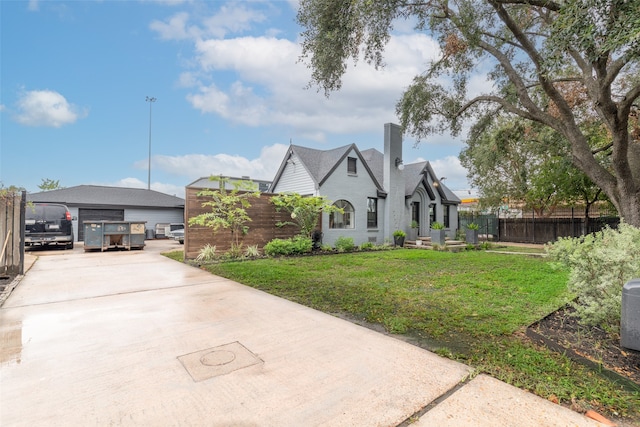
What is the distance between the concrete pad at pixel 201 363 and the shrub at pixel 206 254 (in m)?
4.66

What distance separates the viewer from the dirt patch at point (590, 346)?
2.82m

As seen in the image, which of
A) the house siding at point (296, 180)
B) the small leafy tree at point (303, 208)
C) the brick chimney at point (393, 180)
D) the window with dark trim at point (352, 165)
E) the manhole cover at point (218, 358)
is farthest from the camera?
the brick chimney at point (393, 180)

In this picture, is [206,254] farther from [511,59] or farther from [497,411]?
[511,59]

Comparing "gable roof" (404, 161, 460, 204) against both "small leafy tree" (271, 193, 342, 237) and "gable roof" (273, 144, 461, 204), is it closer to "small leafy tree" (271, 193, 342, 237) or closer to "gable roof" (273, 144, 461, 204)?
"gable roof" (273, 144, 461, 204)

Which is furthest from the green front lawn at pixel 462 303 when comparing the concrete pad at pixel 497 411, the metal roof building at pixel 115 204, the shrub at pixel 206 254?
the metal roof building at pixel 115 204

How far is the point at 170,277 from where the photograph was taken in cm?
727

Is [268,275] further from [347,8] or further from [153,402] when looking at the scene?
[347,8]

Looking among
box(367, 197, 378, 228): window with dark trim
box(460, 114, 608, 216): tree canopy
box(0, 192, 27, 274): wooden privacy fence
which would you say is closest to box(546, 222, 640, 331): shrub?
box(460, 114, 608, 216): tree canopy

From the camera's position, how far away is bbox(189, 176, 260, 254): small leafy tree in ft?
33.5

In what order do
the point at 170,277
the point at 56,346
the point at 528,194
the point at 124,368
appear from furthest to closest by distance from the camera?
the point at 528,194, the point at 170,277, the point at 56,346, the point at 124,368

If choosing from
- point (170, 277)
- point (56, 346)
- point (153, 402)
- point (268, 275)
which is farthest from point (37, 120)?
point (153, 402)

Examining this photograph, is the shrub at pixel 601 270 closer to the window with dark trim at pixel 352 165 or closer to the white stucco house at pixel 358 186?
the white stucco house at pixel 358 186

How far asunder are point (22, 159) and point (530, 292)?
25.3 metres

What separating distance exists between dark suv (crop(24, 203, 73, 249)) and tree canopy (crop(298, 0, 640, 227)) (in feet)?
40.6
